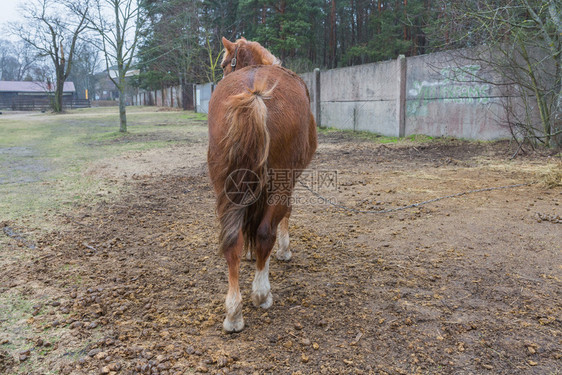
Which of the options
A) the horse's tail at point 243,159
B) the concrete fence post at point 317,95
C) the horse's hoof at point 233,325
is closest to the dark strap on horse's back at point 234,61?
the horse's tail at point 243,159

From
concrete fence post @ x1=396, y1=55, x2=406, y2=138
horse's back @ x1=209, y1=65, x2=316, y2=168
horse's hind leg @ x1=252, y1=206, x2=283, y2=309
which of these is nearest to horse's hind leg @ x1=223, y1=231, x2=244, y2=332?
horse's hind leg @ x1=252, y1=206, x2=283, y2=309

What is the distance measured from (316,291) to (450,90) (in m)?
9.16

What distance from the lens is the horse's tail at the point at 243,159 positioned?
220 cm

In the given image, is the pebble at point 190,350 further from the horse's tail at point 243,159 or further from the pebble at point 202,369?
the horse's tail at point 243,159

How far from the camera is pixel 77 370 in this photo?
1.94 meters

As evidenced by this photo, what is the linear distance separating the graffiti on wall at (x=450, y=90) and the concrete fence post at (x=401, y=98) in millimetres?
183

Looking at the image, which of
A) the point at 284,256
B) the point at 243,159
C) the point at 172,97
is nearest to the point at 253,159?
Result: the point at 243,159

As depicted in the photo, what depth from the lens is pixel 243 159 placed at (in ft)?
7.38

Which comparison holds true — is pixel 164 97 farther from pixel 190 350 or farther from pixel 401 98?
pixel 190 350

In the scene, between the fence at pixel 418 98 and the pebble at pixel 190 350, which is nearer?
the pebble at pixel 190 350

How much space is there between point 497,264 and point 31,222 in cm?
478

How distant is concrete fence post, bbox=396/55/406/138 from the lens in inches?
457

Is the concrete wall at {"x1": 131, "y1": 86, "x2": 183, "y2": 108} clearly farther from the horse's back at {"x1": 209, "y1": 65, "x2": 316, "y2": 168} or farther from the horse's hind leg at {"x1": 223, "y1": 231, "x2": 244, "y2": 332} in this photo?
the horse's hind leg at {"x1": 223, "y1": 231, "x2": 244, "y2": 332}

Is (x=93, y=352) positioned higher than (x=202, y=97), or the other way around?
(x=202, y=97)
